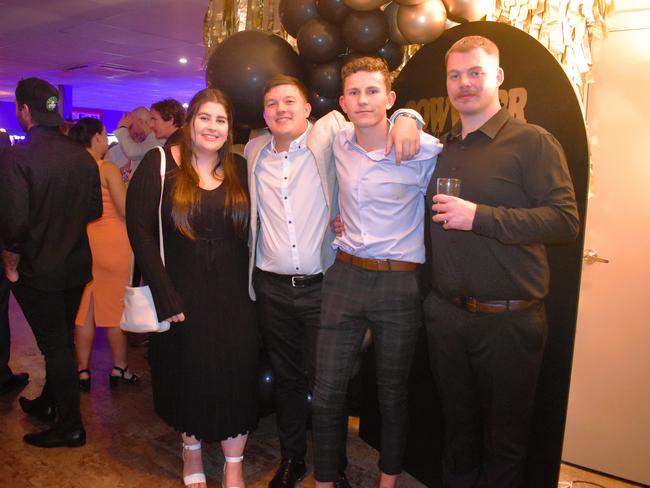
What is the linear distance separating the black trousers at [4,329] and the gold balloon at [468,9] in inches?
112

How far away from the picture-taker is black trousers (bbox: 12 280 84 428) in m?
2.66

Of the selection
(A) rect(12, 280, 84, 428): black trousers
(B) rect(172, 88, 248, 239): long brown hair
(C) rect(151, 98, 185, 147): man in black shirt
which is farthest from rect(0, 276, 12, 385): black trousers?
(B) rect(172, 88, 248, 239): long brown hair

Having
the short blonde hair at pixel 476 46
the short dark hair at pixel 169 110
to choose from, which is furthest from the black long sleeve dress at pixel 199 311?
the short dark hair at pixel 169 110

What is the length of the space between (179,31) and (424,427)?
18.1 ft

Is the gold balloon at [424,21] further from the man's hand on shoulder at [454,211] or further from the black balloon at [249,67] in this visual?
the man's hand on shoulder at [454,211]

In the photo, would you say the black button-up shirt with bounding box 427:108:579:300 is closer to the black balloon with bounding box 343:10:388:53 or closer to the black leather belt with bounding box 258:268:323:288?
the black leather belt with bounding box 258:268:323:288

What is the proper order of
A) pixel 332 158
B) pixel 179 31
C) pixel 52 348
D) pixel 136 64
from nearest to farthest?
1. pixel 332 158
2. pixel 52 348
3. pixel 179 31
4. pixel 136 64

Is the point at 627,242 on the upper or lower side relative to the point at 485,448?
upper

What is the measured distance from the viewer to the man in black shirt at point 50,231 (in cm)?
257

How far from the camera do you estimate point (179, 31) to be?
6.41 meters

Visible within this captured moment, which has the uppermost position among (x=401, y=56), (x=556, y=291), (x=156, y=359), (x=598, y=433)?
(x=401, y=56)

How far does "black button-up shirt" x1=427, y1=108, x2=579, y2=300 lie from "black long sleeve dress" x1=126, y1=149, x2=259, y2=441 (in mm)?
869

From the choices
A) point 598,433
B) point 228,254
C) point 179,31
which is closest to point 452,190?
point 228,254

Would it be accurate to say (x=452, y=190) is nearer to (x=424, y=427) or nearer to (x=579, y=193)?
(x=579, y=193)
